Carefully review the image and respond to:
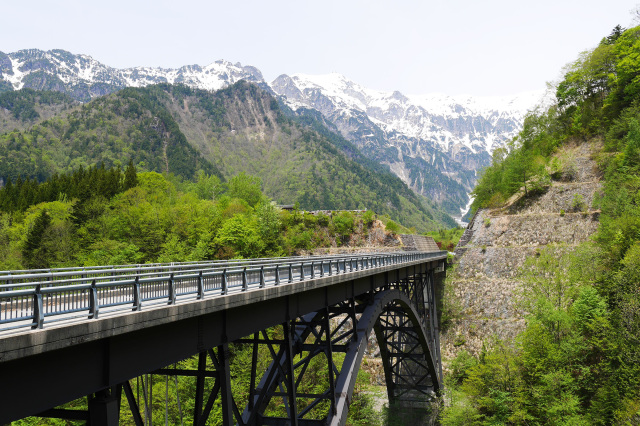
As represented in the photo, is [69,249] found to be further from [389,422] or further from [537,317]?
[537,317]

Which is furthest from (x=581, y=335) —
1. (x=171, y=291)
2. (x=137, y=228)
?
(x=137, y=228)

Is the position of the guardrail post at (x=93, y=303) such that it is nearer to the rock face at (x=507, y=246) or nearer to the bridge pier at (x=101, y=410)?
the bridge pier at (x=101, y=410)

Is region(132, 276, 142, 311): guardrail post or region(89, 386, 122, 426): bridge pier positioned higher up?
region(132, 276, 142, 311): guardrail post

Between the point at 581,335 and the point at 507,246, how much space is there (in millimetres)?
22557

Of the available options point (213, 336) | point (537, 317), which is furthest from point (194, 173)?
point (213, 336)

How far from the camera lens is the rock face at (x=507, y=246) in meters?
50.8

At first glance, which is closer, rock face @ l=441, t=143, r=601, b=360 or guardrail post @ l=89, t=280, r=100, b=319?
guardrail post @ l=89, t=280, r=100, b=319

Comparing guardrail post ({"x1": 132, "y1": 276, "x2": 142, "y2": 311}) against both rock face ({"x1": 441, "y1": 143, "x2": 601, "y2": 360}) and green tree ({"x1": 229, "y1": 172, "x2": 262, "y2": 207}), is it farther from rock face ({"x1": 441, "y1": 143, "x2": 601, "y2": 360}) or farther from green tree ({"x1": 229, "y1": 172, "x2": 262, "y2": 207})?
green tree ({"x1": 229, "y1": 172, "x2": 262, "y2": 207})

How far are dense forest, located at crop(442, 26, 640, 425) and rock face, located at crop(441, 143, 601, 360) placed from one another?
1.67 metres

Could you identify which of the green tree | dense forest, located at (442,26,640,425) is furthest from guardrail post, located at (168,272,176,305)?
the green tree

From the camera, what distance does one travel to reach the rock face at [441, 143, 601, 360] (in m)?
50.8

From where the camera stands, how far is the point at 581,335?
36.5m

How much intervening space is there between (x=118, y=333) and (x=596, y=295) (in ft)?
127

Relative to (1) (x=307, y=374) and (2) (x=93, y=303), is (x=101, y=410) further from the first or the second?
(1) (x=307, y=374)
